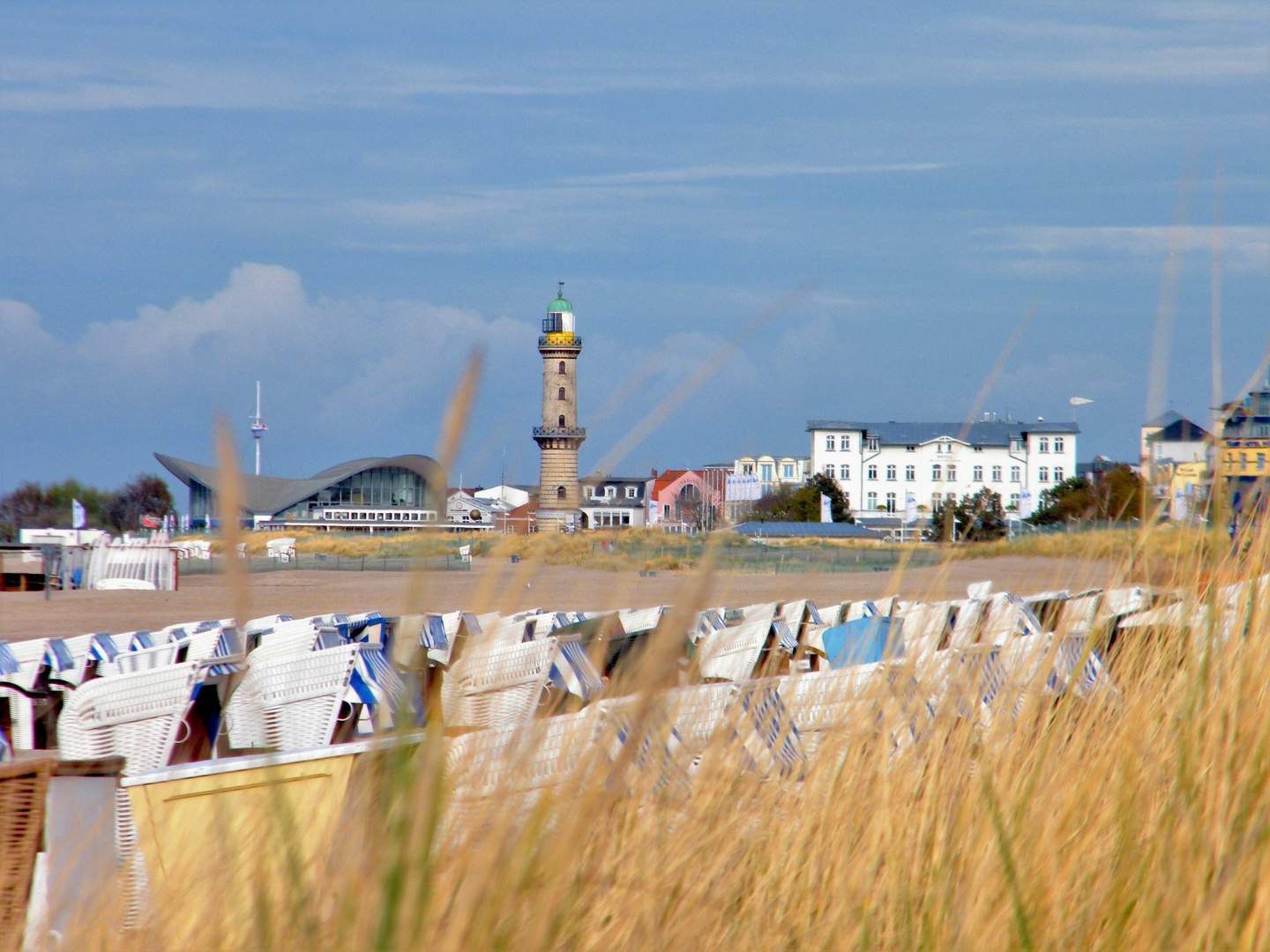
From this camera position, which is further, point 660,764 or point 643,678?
point 660,764

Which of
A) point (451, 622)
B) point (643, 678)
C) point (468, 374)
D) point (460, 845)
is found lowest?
point (451, 622)

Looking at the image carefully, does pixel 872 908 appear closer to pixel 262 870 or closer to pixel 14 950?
pixel 262 870

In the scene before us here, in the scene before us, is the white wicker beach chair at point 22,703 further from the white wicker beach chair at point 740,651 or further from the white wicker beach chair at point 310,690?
the white wicker beach chair at point 740,651

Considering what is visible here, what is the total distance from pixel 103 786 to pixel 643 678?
1.84 metres

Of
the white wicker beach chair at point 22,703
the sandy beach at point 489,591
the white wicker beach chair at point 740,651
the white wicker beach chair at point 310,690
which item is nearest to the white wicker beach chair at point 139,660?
→ the white wicker beach chair at point 22,703

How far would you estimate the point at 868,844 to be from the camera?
1.39 m

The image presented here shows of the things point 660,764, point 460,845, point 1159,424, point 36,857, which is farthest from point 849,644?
point 36,857

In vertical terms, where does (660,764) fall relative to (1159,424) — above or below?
below

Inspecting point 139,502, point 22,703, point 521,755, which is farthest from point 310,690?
point 139,502

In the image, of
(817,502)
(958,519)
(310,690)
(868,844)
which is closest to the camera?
(868,844)

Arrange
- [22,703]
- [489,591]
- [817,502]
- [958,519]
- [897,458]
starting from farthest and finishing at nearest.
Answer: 1. [897,458]
2. [817,502]
3. [22,703]
4. [958,519]
5. [489,591]

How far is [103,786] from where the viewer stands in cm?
233

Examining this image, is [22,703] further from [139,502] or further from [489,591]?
[139,502]

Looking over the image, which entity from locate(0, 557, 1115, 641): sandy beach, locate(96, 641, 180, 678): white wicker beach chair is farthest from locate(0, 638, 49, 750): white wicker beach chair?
locate(0, 557, 1115, 641): sandy beach
